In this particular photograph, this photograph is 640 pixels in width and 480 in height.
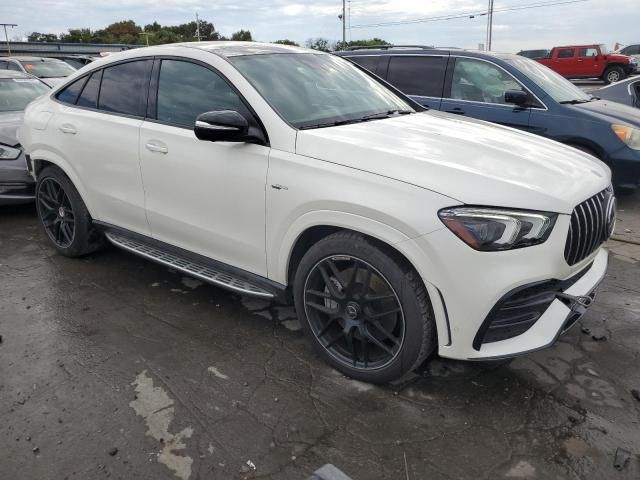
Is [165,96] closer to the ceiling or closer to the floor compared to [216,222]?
closer to the ceiling

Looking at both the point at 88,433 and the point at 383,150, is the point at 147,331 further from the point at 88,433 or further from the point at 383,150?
the point at 383,150

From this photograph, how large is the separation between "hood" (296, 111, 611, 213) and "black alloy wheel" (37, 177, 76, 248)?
262cm

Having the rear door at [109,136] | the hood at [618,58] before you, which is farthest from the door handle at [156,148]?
the hood at [618,58]

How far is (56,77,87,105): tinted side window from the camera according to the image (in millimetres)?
4426

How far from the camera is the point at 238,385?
115 inches

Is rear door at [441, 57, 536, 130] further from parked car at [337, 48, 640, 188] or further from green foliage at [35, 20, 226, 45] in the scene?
green foliage at [35, 20, 226, 45]

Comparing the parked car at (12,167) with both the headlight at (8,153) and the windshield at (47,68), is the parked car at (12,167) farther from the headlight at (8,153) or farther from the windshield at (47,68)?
the windshield at (47,68)

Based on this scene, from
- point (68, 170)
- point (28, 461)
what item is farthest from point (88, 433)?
point (68, 170)

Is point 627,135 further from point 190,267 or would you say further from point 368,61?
point 190,267

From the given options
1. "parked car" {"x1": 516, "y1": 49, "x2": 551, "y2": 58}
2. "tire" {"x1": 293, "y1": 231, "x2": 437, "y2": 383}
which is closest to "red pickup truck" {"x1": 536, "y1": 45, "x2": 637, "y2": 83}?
"parked car" {"x1": 516, "y1": 49, "x2": 551, "y2": 58}

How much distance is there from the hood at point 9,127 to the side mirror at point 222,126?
407 centimetres

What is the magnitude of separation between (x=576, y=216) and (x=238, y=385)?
194 centimetres

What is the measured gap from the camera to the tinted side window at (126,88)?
385 cm

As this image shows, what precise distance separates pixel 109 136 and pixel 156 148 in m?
0.59
